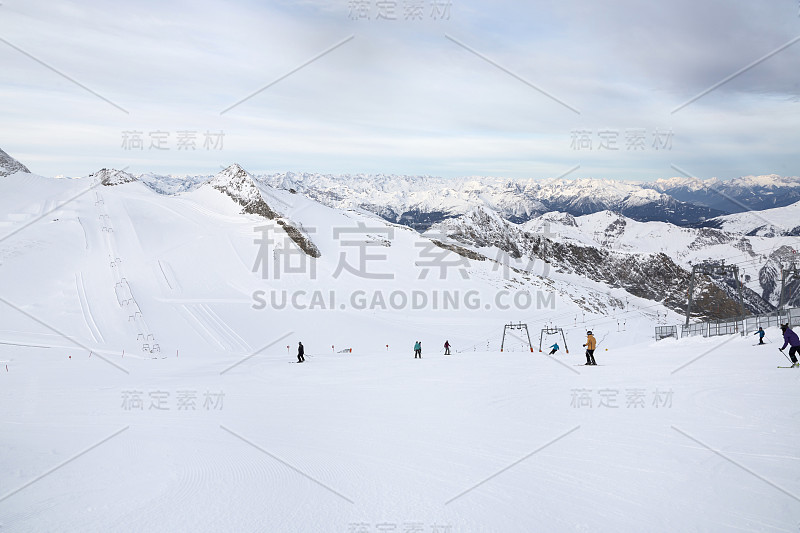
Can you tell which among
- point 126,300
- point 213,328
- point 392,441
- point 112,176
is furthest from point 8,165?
point 392,441

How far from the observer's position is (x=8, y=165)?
7644 cm

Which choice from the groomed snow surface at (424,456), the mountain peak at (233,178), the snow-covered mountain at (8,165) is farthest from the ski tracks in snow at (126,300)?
the snow-covered mountain at (8,165)

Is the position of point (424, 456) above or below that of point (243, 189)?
below

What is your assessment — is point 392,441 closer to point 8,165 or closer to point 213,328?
point 213,328

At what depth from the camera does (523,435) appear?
8.57 meters

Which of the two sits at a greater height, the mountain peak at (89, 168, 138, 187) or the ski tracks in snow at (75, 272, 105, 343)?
the mountain peak at (89, 168, 138, 187)

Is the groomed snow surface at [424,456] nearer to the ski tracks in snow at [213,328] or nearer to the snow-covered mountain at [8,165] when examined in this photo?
the ski tracks in snow at [213,328]

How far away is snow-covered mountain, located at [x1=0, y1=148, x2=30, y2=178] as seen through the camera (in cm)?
6950

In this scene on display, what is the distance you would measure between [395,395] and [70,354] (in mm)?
18803

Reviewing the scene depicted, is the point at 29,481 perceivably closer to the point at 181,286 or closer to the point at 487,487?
the point at 487,487

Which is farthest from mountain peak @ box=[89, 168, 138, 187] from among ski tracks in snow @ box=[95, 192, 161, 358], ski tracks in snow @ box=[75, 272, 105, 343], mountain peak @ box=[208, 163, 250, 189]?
ski tracks in snow @ box=[75, 272, 105, 343]

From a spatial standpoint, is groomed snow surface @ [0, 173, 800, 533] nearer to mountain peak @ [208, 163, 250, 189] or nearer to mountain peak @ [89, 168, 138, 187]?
mountain peak @ [208, 163, 250, 189]

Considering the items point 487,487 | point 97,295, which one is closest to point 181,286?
point 97,295

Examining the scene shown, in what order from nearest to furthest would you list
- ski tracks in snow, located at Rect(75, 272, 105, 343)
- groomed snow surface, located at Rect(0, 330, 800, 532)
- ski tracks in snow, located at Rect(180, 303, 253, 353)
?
groomed snow surface, located at Rect(0, 330, 800, 532) → ski tracks in snow, located at Rect(75, 272, 105, 343) → ski tracks in snow, located at Rect(180, 303, 253, 353)
